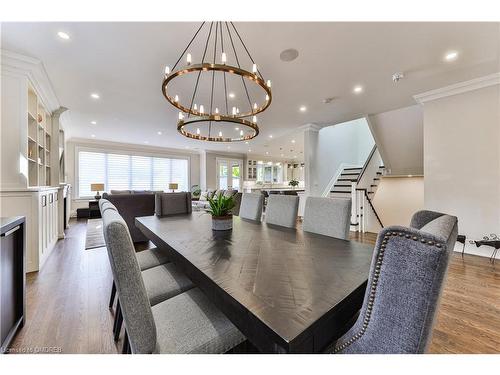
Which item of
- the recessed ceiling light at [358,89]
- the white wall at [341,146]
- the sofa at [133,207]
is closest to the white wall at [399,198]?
the white wall at [341,146]

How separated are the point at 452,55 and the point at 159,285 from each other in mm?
3881

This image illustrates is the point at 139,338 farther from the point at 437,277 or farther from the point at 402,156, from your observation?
the point at 402,156

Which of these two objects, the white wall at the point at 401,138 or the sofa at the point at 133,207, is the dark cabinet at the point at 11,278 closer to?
the sofa at the point at 133,207

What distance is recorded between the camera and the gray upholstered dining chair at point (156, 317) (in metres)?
0.73

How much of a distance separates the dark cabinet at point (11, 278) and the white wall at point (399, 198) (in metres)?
6.96

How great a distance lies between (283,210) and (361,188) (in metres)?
3.56

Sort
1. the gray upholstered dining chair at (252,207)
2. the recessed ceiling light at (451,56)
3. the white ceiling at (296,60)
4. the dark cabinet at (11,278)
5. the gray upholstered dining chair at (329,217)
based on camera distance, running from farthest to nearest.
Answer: the gray upholstered dining chair at (252,207) → the recessed ceiling light at (451,56) → the white ceiling at (296,60) → the gray upholstered dining chair at (329,217) → the dark cabinet at (11,278)

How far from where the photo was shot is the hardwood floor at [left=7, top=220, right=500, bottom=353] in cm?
146

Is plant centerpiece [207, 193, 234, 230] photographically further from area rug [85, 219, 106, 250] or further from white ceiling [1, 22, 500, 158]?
area rug [85, 219, 106, 250]

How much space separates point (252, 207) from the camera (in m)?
2.70

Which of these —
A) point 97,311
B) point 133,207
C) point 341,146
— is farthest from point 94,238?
point 341,146

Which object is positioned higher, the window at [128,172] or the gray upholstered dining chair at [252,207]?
the window at [128,172]

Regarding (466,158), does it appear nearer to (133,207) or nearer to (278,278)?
(278,278)

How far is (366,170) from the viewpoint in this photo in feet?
19.7
